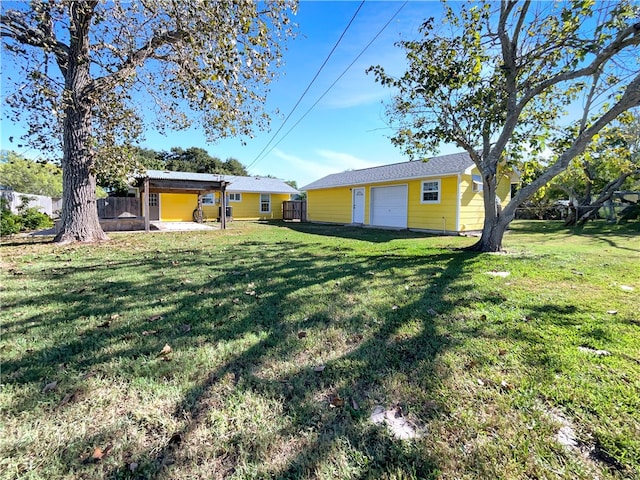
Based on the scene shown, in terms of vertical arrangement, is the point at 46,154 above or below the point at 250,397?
above

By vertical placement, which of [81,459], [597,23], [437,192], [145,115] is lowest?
[81,459]

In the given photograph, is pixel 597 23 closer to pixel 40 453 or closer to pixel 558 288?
pixel 558 288

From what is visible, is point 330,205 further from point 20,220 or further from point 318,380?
point 318,380

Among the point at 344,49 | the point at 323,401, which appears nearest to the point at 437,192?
the point at 344,49

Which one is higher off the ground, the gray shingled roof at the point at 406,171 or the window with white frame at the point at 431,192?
the gray shingled roof at the point at 406,171

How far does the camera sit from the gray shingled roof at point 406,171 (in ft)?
41.4

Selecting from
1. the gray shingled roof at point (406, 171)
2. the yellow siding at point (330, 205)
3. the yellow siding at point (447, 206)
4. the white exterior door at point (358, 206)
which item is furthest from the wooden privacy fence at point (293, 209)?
the yellow siding at point (447, 206)

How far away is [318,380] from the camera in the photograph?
2.21 m

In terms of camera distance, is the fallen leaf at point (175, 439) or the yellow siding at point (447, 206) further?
the yellow siding at point (447, 206)

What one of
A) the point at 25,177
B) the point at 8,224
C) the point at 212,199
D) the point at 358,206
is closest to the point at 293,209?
the point at 212,199

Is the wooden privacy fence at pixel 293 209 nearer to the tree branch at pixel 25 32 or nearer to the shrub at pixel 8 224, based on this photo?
the shrub at pixel 8 224

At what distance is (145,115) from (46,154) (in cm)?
277

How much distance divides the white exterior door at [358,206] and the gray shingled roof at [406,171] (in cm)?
58

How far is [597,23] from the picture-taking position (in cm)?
602
